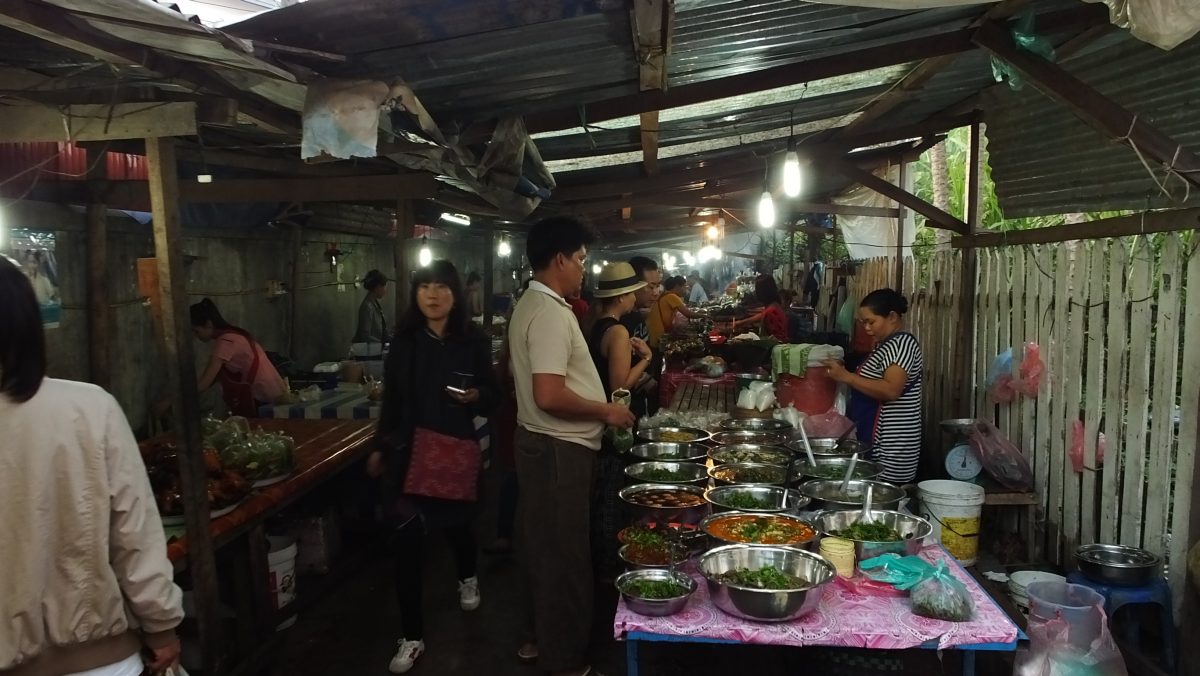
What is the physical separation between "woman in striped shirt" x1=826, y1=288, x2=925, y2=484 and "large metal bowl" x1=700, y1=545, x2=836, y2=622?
2.06 meters

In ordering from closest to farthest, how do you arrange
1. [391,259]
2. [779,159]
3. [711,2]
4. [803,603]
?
[803,603] < [711,2] < [779,159] < [391,259]

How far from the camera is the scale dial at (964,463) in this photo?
5113 mm

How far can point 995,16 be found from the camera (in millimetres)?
3934

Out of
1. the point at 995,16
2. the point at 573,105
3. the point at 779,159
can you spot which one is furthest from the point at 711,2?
the point at 779,159

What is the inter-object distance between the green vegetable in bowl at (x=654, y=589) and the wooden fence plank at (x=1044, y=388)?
3271mm

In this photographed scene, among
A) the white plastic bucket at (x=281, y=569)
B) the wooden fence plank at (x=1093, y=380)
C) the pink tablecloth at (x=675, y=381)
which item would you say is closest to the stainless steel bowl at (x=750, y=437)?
the wooden fence plank at (x=1093, y=380)

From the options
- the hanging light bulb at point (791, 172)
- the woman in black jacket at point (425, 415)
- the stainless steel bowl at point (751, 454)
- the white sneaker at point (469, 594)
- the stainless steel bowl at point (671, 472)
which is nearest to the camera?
the woman in black jacket at point (425, 415)

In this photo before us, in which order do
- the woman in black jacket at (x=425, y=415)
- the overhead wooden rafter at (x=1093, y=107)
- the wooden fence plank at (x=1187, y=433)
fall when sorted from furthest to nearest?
1. the woman in black jacket at (x=425, y=415)
2. the wooden fence plank at (x=1187, y=433)
3. the overhead wooden rafter at (x=1093, y=107)

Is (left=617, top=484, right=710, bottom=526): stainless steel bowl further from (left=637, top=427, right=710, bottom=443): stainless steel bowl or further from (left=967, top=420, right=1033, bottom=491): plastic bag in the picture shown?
(left=967, top=420, right=1033, bottom=491): plastic bag

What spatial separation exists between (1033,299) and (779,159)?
3875 millimetres

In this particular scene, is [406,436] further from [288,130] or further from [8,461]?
[8,461]

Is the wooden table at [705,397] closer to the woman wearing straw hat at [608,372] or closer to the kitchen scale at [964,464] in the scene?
the woman wearing straw hat at [608,372]

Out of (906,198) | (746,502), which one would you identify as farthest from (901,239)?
(746,502)

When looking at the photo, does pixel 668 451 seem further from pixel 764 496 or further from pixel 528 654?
pixel 528 654
